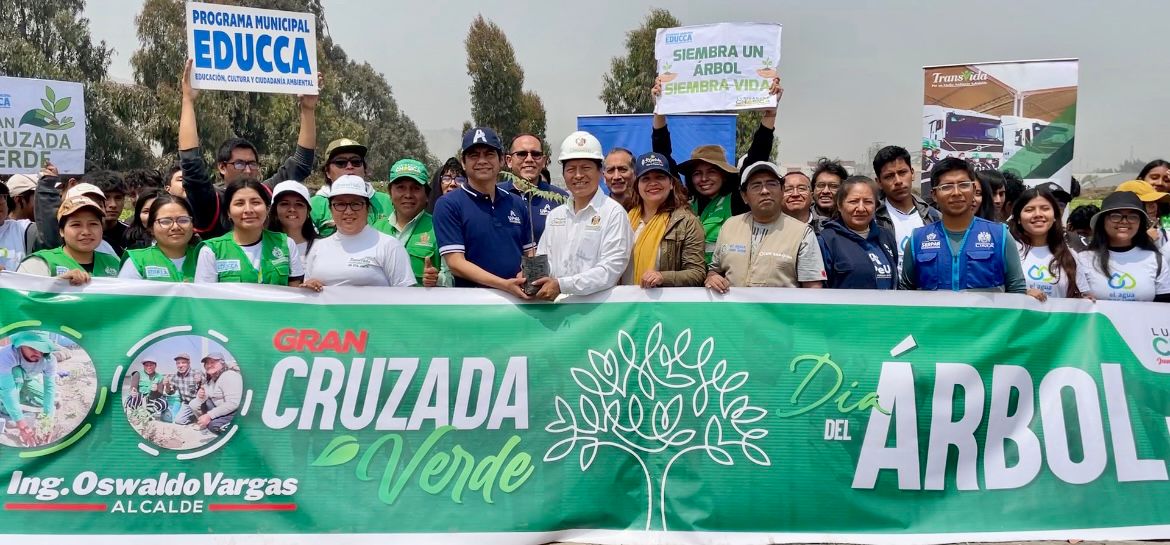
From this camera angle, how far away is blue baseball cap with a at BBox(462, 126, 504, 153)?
5.22 meters

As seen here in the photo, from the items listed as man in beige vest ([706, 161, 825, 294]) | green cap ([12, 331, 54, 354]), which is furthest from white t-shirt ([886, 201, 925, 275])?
green cap ([12, 331, 54, 354])

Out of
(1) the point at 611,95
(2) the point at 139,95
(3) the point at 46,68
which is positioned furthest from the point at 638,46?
(3) the point at 46,68

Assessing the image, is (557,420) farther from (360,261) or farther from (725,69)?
(725,69)

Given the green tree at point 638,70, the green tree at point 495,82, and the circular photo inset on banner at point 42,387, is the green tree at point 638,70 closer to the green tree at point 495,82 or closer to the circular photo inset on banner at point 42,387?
the green tree at point 495,82

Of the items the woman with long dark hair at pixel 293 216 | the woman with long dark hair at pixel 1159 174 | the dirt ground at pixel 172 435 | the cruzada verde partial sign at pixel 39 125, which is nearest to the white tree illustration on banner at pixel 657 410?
the dirt ground at pixel 172 435

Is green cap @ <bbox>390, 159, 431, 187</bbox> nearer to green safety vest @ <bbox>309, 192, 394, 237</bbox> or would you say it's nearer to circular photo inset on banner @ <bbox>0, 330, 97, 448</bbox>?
green safety vest @ <bbox>309, 192, 394, 237</bbox>

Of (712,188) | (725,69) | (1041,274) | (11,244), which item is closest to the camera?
(1041,274)

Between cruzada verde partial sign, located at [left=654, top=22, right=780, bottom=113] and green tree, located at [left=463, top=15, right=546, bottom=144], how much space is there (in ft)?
122

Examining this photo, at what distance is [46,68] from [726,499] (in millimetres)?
43964

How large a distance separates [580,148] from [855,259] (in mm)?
1600

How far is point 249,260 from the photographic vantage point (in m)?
4.89

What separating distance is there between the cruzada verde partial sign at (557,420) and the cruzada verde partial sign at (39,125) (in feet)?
16.7

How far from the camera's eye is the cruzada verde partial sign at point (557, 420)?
448 cm

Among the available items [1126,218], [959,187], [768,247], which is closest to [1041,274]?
[1126,218]
